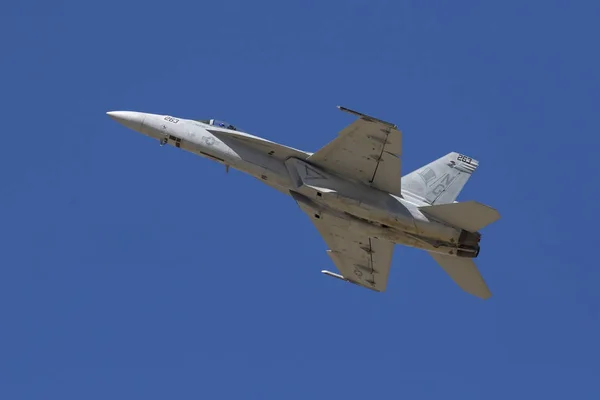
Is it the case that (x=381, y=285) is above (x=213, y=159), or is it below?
below

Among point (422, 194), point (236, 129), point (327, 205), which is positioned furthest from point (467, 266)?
point (236, 129)

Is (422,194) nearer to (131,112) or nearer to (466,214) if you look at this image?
(466,214)

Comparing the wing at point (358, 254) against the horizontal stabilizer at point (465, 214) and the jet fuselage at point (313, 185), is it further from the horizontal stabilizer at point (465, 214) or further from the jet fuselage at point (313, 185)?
the horizontal stabilizer at point (465, 214)

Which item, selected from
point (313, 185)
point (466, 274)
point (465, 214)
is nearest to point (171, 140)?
point (313, 185)

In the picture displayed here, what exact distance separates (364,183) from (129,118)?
7.89 m

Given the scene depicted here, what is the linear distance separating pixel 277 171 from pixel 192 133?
10.1ft

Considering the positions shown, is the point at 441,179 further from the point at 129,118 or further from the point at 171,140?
the point at 129,118

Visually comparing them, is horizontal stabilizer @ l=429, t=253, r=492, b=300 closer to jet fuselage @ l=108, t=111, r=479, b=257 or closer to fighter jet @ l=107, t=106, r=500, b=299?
fighter jet @ l=107, t=106, r=500, b=299

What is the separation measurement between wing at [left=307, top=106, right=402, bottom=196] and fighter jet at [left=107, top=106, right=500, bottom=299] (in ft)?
0.10

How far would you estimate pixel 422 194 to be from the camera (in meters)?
31.6

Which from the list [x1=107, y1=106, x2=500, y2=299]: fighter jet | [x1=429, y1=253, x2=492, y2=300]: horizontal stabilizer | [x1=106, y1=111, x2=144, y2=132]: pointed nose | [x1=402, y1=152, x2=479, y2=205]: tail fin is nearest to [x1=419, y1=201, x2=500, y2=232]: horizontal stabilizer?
[x1=107, y1=106, x2=500, y2=299]: fighter jet

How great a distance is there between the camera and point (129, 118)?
32.3m

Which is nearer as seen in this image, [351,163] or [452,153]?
[351,163]

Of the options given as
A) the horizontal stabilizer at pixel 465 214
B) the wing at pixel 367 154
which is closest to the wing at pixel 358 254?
the wing at pixel 367 154
